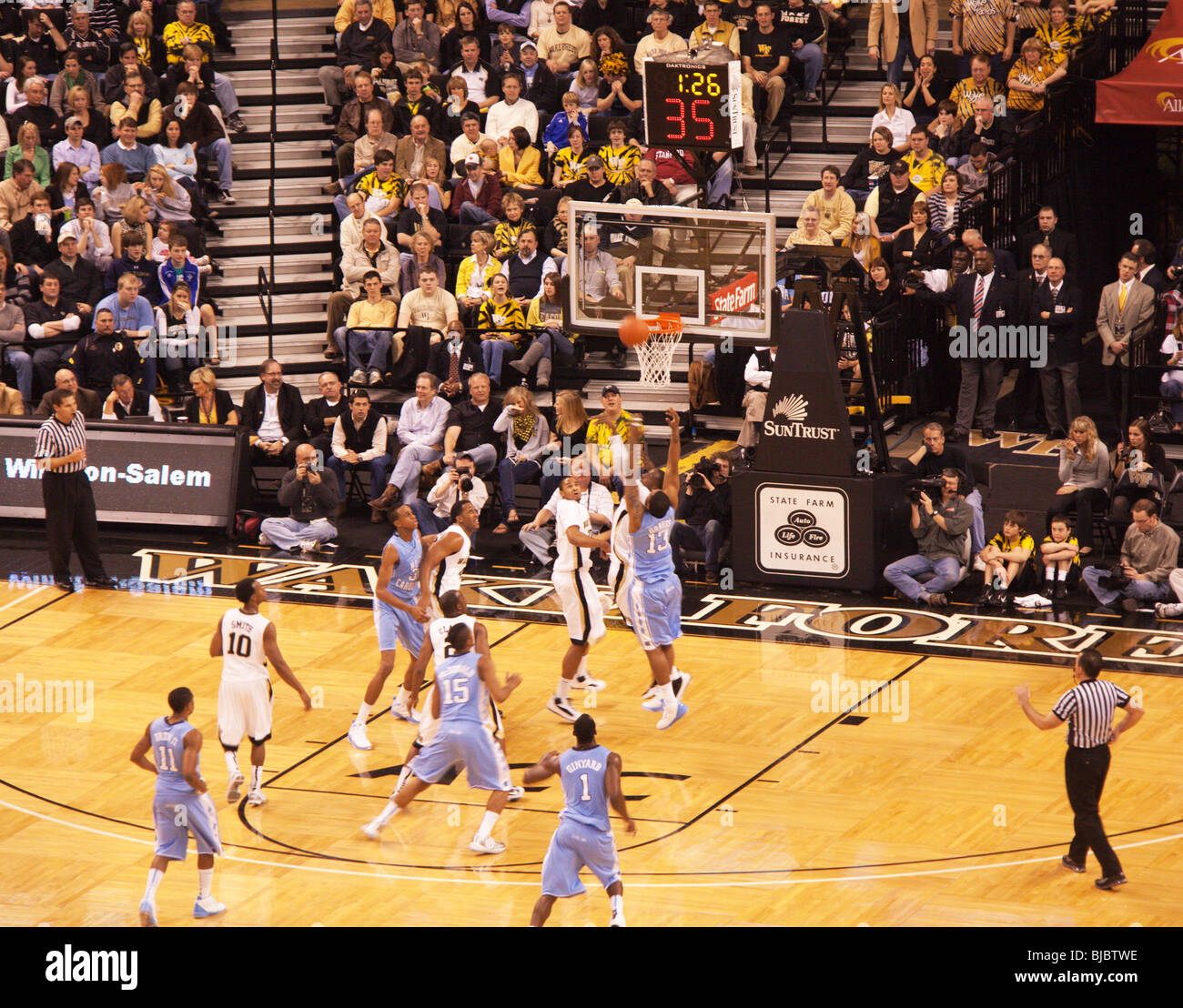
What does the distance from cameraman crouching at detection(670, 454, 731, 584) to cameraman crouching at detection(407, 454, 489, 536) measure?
1.99 m

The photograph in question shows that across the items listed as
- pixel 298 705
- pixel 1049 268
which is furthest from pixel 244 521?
pixel 1049 268

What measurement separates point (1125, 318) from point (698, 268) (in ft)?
15.9

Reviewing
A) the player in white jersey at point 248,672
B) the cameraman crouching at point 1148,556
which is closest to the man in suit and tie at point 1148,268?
the cameraman crouching at point 1148,556

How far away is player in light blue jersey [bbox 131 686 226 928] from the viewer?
35.1 feet

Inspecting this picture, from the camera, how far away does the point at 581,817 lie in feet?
33.6

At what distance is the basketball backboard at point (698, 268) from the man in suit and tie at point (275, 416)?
12.5ft

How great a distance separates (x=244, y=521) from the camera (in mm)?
18938

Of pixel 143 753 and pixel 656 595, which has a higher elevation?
pixel 656 595

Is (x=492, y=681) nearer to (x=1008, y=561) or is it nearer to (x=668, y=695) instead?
(x=668, y=695)

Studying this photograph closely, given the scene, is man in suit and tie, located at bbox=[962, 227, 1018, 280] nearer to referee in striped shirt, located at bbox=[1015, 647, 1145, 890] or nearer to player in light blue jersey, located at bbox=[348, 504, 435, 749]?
player in light blue jersey, located at bbox=[348, 504, 435, 749]

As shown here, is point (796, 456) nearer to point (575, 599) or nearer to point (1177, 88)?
point (575, 599)

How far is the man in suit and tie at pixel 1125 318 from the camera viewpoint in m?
18.8

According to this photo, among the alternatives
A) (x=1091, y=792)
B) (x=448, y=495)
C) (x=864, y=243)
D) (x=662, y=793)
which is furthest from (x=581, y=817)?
(x=864, y=243)

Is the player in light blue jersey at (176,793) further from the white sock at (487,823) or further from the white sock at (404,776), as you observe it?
the white sock at (487,823)
